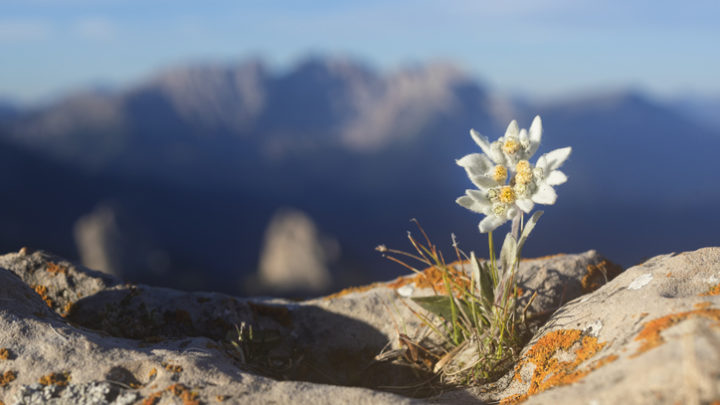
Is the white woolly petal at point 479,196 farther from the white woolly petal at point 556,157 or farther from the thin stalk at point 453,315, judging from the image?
the thin stalk at point 453,315

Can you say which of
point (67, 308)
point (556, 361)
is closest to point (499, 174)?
point (556, 361)

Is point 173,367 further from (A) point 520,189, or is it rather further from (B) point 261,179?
(B) point 261,179

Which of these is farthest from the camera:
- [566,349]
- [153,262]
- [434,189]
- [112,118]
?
[112,118]

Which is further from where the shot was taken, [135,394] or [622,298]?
[622,298]

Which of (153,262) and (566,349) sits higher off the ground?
(566,349)

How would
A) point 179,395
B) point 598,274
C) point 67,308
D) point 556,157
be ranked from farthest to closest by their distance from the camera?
1. point 598,274
2. point 67,308
3. point 556,157
4. point 179,395

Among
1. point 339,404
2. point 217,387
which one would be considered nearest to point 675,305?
point 339,404

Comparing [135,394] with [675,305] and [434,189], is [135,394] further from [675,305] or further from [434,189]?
[434,189]

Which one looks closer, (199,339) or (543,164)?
(543,164)
